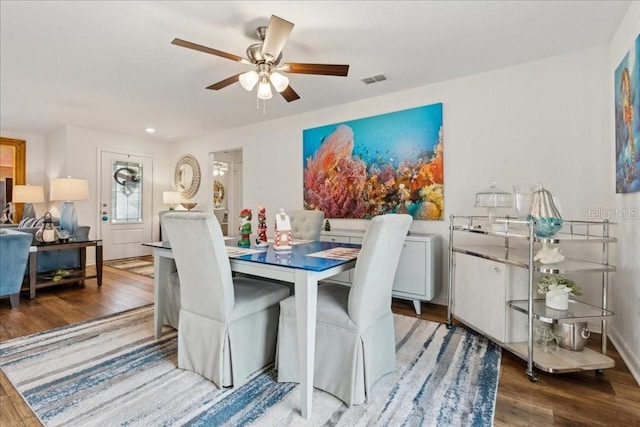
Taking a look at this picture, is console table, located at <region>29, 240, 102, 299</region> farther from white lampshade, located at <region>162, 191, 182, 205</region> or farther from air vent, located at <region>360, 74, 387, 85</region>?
air vent, located at <region>360, 74, 387, 85</region>

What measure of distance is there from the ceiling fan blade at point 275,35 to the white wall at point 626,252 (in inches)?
81.9

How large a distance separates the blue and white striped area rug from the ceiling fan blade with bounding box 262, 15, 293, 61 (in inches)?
81.3

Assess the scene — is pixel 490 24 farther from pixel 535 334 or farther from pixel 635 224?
pixel 535 334

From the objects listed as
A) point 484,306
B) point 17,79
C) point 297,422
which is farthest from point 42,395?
point 17,79

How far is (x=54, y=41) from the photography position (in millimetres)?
2494

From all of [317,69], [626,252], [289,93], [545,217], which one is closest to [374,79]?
[289,93]

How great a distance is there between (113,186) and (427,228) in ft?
17.8

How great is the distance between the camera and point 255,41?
8.27 ft

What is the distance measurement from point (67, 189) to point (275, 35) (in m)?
4.31

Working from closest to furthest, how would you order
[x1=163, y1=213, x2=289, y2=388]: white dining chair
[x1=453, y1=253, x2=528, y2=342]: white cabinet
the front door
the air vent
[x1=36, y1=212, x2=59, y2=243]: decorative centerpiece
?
[x1=163, y1=213, x2=289, y2=388]: white dining chair → [x1=453, y1=253, x2=528, y2=342]: white cabinet → the air vent → [x1=36, y1=212, x2=59, y2=243]: decorative centerpiece → the front door

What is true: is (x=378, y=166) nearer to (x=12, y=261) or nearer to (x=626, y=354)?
(x=626, y=354)

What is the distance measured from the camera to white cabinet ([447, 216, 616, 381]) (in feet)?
6.25

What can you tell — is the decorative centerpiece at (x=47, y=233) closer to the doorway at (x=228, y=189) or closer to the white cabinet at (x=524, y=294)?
the doorway at (x=228, y=189)

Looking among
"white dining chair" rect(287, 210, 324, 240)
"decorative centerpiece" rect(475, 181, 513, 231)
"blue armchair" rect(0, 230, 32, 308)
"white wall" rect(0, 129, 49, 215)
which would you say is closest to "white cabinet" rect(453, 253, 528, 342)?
"decorative centerpiece" rect(475, 181, 513, 231)
